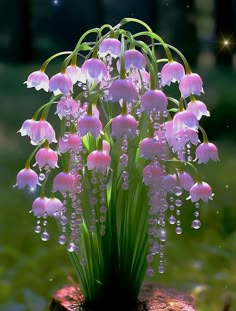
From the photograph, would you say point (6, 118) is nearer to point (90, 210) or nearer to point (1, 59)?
point (1, 59)

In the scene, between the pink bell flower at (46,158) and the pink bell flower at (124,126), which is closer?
the pink bell flower at (124,126)

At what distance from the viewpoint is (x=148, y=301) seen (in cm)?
138

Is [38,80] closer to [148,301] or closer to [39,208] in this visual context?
[39,208]

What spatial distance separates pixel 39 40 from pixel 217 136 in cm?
81

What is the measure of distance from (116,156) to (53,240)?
39.8 inches

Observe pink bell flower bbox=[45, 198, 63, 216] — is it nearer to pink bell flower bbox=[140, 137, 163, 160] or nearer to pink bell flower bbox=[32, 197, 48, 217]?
pink bell flower bbox=[32, 197, 48, 217]

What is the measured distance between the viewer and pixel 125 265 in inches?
52.5

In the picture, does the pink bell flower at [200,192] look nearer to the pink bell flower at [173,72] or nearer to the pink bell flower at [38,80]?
the pink bell flower at [173,72]

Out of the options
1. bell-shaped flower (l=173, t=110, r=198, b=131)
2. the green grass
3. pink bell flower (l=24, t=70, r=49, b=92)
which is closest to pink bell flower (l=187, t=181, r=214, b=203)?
bell-shaped flower (l=173, t=110, r=198, b=131)

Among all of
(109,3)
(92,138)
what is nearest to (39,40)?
(109,3)

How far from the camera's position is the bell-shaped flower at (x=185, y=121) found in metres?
1.21

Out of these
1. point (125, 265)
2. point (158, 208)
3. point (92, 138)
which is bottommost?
point (125, 265)

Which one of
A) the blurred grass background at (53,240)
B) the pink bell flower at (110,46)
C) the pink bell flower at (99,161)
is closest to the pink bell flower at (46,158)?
the pink bell flower at (99,161)

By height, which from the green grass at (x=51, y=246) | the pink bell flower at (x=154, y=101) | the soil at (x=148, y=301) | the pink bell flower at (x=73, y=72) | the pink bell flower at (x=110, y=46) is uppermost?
the pink bell flower at (x=110, y=46)
